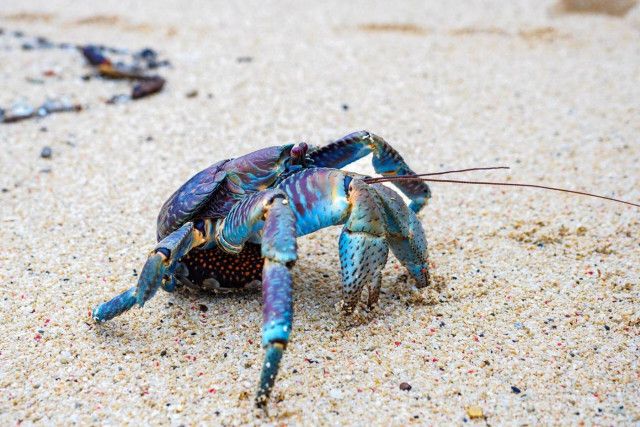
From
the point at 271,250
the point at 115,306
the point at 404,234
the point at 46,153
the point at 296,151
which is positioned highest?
the point at 296,151

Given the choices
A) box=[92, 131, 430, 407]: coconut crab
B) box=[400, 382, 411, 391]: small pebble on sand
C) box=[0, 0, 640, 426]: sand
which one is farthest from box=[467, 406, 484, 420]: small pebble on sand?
box=[92, 131, 430, 407]: coconut crab

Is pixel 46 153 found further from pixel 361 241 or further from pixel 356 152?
pixel 361 241

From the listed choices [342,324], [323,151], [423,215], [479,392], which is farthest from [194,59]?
[479,392]

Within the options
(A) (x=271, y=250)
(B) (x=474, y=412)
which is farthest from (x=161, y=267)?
(B) (x=474, y=412)

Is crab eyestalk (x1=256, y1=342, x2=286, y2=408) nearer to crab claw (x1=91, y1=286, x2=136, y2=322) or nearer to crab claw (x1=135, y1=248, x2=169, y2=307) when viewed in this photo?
crab claw (x1=135, y1=248, x2=169, y2=307)

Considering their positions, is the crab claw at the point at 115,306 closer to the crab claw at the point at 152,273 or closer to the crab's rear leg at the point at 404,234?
the crab claw at the point at 152,273

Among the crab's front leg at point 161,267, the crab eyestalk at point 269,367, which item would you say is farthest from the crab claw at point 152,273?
the crab eyestalk at point 269,367

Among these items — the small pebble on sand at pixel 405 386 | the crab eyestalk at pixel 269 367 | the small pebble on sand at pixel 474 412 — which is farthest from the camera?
the small pebble on sand at pixel 405 386
